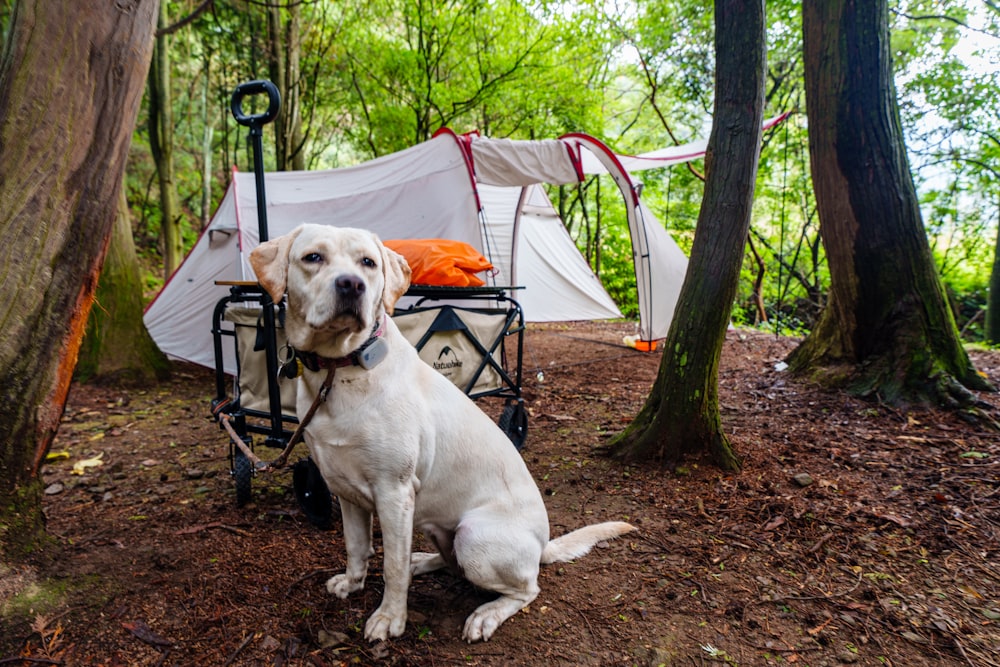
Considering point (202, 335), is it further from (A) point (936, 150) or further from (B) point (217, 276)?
(A) point (936, 150)

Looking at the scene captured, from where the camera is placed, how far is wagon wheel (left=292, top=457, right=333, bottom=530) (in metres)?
2.58

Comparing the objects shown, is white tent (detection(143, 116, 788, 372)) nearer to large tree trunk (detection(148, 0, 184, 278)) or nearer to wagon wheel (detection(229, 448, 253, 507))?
wagon wheel (detection(229, 448, 253, 507))

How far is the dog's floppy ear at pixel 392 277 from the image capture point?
6.59ft

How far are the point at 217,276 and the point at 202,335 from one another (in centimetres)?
72

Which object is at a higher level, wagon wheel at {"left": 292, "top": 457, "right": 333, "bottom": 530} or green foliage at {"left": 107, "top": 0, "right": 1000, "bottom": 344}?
green foliage at {"left": 107, "top": 0, "right": 1000, "bottom": 344}

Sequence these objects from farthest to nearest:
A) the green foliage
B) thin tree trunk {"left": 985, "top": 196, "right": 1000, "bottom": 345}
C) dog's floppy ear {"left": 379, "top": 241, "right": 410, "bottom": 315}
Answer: thin tree trunk {"left": 985, "top": 196, "right": 1000, "bottom": 345} < the green foliage < dog's floppy ear {"left": 379, "top": 241, "right": 410, "bottom": 315}

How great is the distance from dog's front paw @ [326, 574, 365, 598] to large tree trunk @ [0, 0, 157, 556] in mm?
1038

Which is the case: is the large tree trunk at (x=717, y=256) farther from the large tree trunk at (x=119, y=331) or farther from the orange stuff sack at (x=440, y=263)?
the large tree trunk at (x=119, y=331)

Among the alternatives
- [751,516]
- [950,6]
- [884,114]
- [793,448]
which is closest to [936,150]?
[950,6]

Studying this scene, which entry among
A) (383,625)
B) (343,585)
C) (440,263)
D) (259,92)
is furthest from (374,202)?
(383,625)

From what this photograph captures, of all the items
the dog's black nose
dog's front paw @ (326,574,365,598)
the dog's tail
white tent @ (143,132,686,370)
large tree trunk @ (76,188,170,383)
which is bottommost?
dog's front paw @ (326,574,365,598)

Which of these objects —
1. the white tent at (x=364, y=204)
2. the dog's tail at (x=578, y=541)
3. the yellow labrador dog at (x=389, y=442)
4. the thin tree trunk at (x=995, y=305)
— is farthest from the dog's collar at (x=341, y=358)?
the thin tree trunk at (x=995, y=305)

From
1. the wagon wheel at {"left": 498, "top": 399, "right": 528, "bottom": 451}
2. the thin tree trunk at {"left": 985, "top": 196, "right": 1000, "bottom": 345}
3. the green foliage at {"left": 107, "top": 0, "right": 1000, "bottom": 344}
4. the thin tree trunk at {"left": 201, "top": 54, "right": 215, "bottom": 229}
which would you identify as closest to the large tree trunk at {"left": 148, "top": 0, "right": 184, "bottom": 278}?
the green foliage at {"left": 107, "top": 0, "right": 1000, "bottom": 344}

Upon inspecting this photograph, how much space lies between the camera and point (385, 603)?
1894 millimetres
